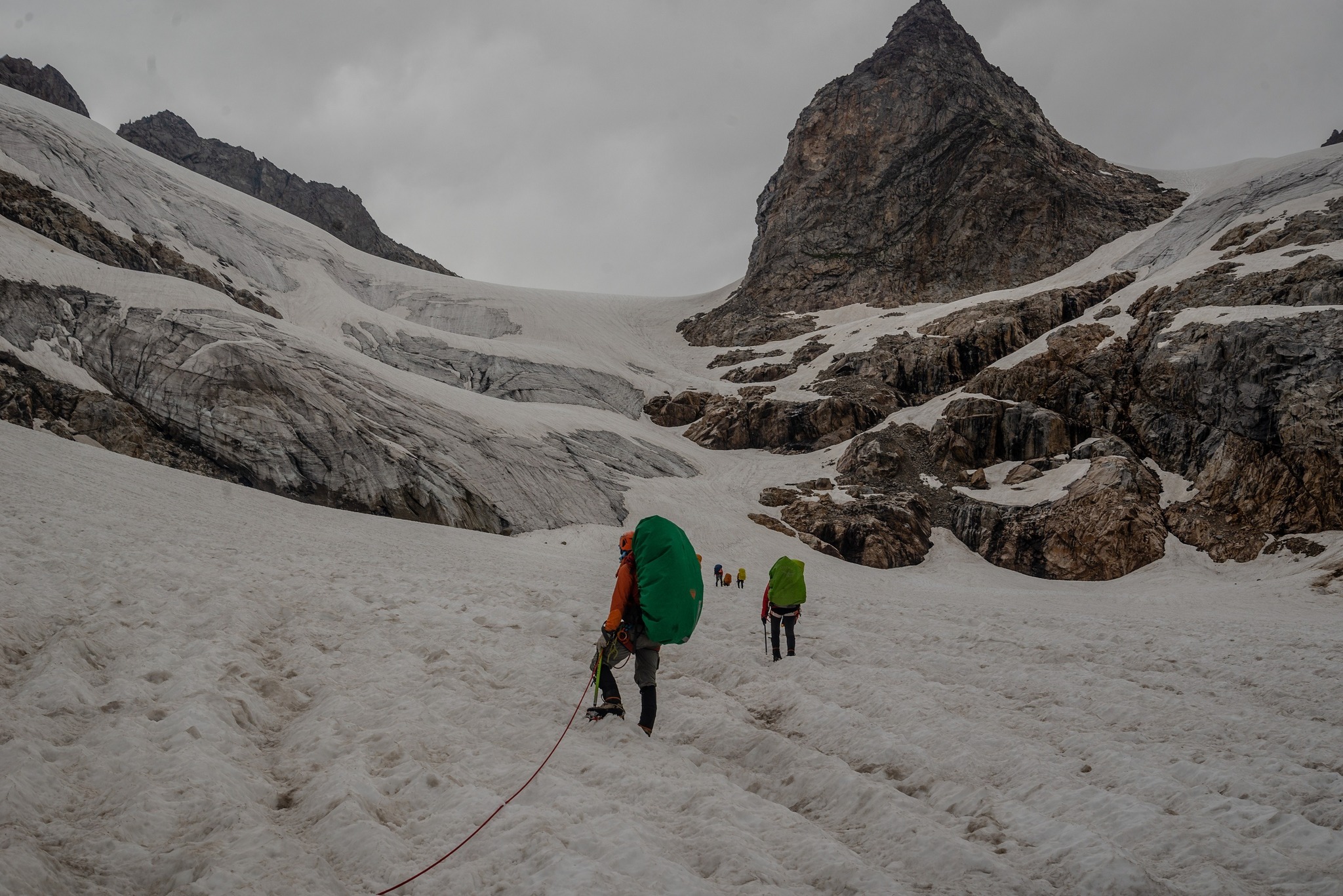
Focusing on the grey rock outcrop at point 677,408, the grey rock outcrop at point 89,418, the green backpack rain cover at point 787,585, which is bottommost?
the green backpack rain cover at point 787,585

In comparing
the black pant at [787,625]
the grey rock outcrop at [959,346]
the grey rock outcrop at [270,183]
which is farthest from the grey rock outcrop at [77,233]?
the grey rock outcrop at [270,183]

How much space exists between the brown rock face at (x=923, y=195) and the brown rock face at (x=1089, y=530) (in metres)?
42.7

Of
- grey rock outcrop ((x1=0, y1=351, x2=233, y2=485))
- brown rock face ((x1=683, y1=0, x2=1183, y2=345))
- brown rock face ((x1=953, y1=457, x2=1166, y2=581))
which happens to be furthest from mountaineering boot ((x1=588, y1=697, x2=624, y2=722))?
brown rock face ((x1=683, y1=0, x2=1183, y2=345))

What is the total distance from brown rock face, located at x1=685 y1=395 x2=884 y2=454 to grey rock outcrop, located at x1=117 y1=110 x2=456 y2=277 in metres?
77.5

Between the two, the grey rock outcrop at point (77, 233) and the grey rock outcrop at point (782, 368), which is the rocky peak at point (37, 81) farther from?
the grey rock outcrop at point (782, 368)

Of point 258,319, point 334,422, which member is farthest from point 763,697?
point 258,319

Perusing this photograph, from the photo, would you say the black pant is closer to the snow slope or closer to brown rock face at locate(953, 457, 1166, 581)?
the snow slope

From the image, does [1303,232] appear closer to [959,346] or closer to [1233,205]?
[1233,205]

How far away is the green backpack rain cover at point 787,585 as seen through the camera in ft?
32.7

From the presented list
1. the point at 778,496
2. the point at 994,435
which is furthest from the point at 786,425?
the point at 994,435

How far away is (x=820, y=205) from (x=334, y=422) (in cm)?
7863

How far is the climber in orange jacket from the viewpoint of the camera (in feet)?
20.3

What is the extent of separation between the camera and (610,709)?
6.30 metres

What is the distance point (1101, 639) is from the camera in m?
11.4
